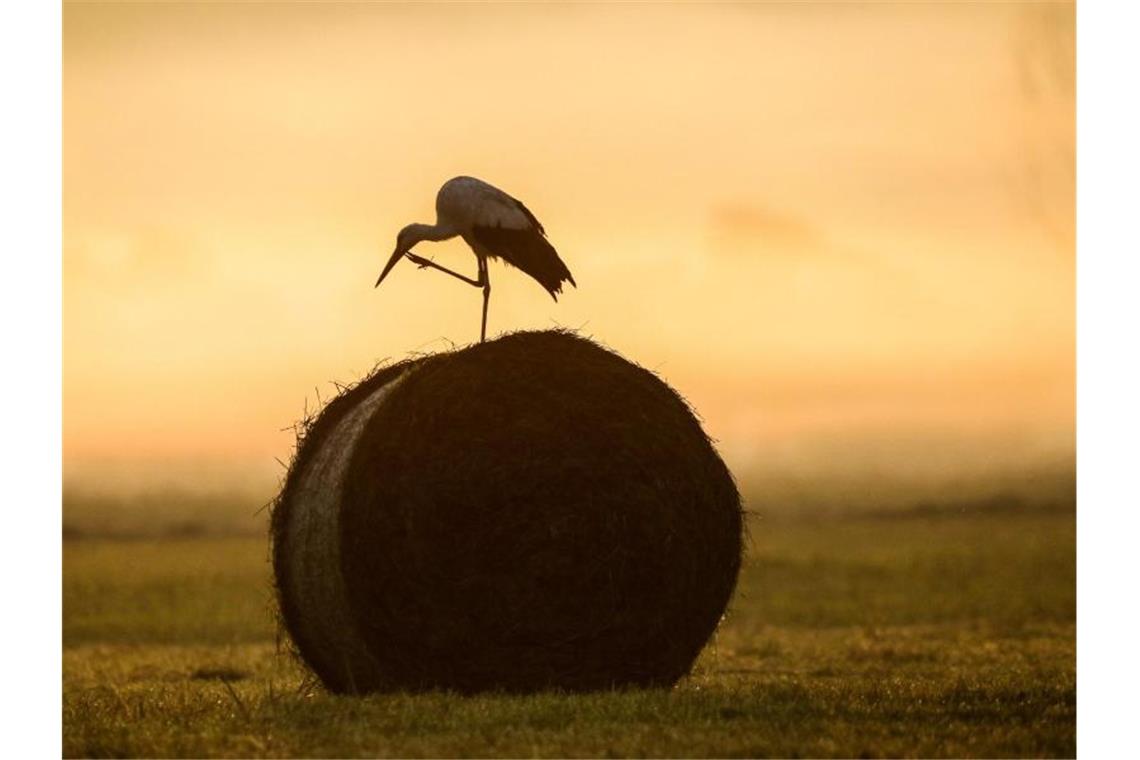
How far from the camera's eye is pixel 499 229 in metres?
10.1

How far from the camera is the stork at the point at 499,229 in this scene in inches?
394

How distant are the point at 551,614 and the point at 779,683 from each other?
137cm

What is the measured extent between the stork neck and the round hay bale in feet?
4.45

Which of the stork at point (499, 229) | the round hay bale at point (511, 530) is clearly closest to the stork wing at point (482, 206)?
the stork at point (499, 229)

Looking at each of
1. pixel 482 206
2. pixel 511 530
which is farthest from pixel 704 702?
pixel 482 206

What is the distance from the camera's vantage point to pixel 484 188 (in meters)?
10.0

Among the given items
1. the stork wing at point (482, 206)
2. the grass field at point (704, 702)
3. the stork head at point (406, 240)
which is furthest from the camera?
the stork head at point (406, 240)

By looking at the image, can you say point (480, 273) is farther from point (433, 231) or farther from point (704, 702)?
point (704, 702)

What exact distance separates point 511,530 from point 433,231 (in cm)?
228

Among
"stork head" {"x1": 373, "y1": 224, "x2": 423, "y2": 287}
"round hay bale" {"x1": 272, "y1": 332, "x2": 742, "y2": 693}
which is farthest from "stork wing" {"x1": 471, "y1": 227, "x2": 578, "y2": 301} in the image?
"round hay bale" {"x1": 272, "y1": 332, "x2": 742, "y2": 693}

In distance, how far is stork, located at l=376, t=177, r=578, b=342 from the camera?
32.8 feet

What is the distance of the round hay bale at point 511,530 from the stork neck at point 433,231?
1.36 m

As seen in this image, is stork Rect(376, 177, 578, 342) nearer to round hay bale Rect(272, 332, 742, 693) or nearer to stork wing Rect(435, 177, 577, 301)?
stork wing Rect(435, 177, 577, 301)

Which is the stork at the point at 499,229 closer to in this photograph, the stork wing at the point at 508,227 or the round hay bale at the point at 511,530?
the stork wing at the point at 508,227
